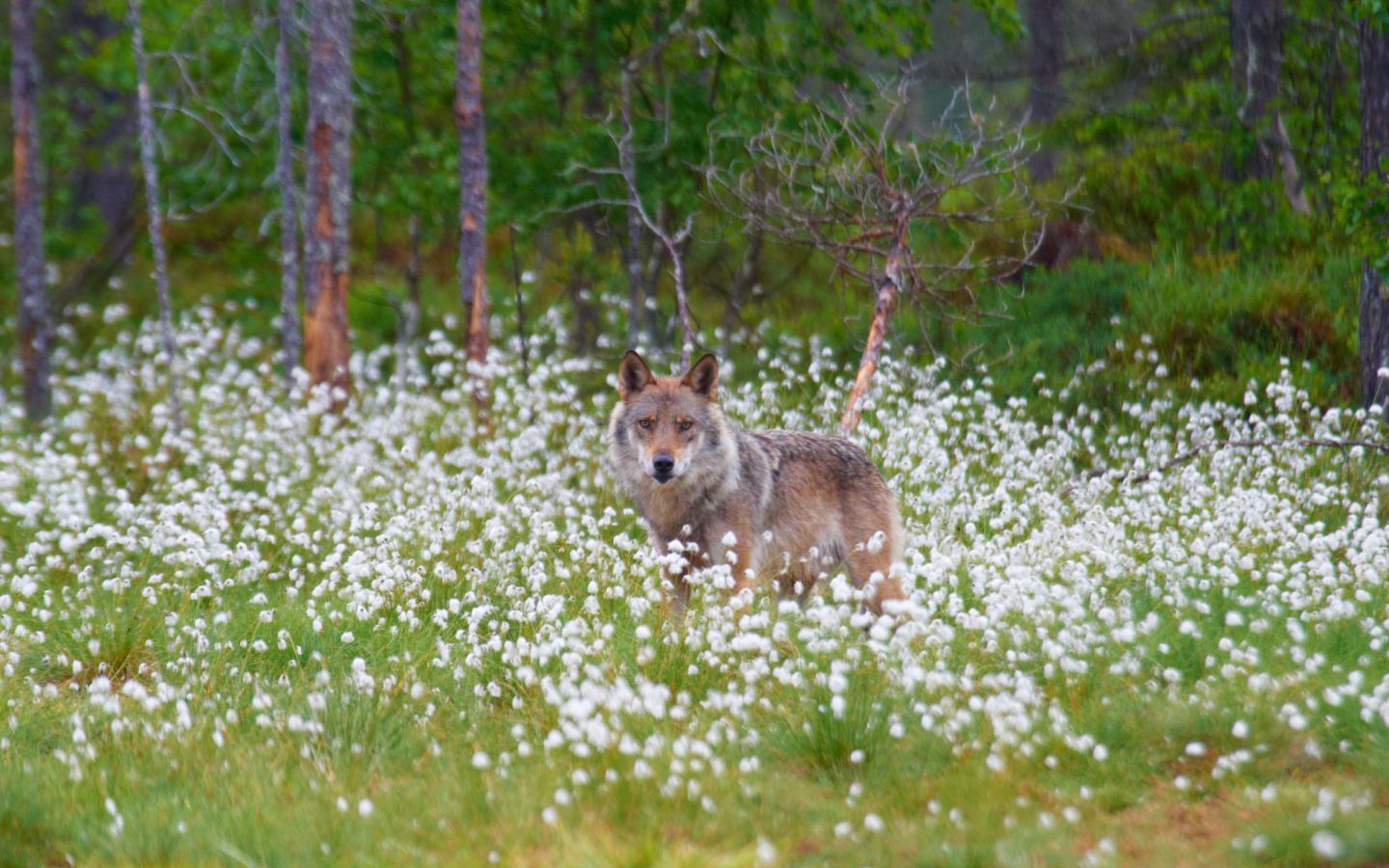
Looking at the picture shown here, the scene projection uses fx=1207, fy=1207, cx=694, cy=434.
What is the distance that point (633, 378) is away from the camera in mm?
7750

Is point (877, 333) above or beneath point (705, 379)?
beneath

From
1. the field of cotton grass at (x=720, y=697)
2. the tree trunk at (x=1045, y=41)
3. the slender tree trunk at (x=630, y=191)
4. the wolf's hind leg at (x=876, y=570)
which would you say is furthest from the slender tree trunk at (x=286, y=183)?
the tree trunk at (x=1045, y=41)

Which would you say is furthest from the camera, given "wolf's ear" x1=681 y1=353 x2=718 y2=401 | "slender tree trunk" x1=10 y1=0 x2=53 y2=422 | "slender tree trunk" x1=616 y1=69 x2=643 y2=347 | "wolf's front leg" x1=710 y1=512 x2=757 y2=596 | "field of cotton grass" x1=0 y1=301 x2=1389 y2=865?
"slender tree trunk" x1=10 y1=0 x2=53 y2=422

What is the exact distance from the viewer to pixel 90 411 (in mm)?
13078

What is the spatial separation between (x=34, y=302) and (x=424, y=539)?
10454 mm

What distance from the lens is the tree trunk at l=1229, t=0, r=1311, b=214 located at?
575 inches

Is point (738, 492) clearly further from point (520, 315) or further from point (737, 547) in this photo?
point (520, 315)

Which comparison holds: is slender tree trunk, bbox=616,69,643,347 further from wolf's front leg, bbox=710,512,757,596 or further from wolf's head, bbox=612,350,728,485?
wolf's front leg, bbox=710,512,757,596

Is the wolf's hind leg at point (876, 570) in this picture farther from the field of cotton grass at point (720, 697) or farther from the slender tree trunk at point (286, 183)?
the slender tree trunk at point (286, 183)

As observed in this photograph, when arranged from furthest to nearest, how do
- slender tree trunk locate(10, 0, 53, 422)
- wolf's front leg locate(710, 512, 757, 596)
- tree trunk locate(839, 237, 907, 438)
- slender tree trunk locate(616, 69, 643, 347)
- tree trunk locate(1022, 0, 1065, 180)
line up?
tree trunk locate(1022, 0, 1065, 180) → slender tree trunk locate(10, 0, 53, 422) → slender tree trunk locate(616, 69, 643, 347) → tree trunk locate(839, 237, 907, 438) → wolf's front leg locate(710, 512, 757, 596)

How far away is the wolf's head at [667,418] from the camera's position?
718 centimetres

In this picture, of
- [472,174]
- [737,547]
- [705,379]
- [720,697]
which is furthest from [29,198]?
[720,697]

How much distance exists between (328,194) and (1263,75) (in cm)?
1131

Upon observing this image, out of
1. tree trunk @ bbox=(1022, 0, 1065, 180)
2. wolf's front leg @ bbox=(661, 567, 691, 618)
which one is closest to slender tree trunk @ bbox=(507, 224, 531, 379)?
wolf's front leg @ bbox=(661, 567, 691, 618)
